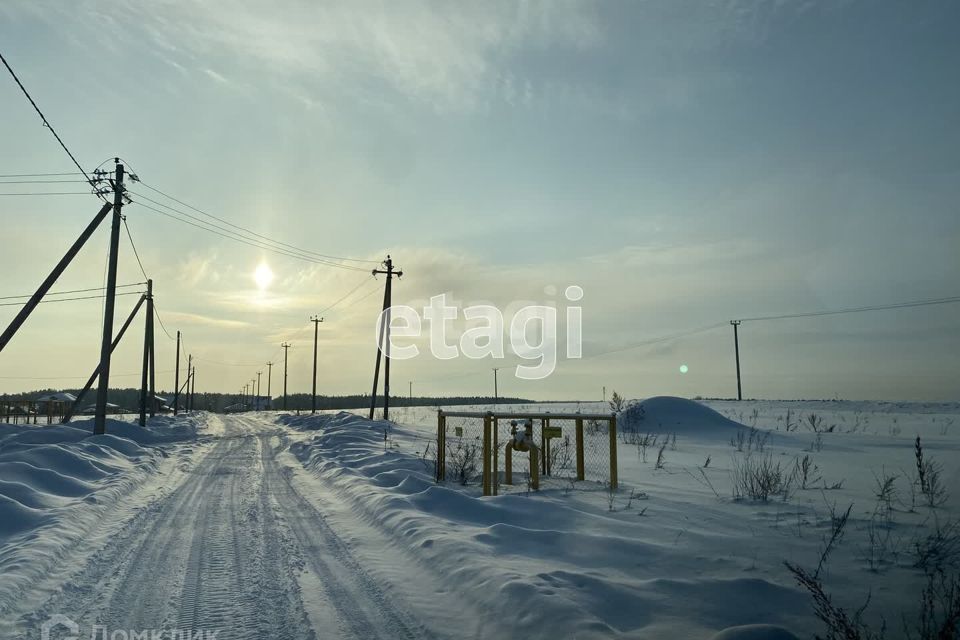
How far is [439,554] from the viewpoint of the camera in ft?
19.9

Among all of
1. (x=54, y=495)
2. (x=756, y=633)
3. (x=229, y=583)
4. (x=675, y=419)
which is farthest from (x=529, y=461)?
(x=675, y=419)

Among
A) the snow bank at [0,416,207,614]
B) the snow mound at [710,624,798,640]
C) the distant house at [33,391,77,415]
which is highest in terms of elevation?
the snow mound at [710,624,798,640]

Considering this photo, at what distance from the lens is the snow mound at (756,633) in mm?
3660

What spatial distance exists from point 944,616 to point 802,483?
6545mm

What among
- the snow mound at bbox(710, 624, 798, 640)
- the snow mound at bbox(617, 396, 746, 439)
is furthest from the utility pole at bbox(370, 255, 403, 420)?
the snow mound at bbox(710, 624, 798, 640)

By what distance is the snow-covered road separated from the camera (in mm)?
4242

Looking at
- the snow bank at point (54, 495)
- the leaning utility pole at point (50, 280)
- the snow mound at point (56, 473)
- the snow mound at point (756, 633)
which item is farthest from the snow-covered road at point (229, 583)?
the leaning utility pole at point (50, 280)

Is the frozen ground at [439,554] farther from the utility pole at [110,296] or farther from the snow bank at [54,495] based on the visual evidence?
the utility pole at [110,296]

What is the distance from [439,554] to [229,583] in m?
2.10

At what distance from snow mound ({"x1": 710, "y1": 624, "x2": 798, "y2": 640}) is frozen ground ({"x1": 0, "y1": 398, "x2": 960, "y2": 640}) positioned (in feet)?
0.05

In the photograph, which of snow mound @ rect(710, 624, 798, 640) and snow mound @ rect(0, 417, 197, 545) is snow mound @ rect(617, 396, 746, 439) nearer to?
snow mound @ rect(0, 417, 197, 545)

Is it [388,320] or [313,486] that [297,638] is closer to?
[313,486]

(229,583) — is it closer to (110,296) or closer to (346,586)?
(346,586)

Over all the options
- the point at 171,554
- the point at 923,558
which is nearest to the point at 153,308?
the point at 171,554
